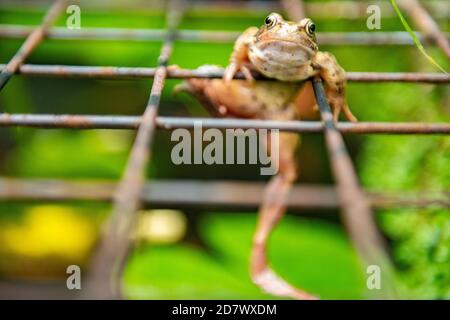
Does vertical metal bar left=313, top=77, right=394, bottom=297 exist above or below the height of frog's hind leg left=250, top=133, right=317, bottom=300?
below

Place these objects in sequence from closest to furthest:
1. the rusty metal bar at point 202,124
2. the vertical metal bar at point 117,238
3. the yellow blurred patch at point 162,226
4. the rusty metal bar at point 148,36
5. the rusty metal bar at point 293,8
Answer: the vertical metal bar at point 117,238 < the rusty metal bar at point 202,124 < the rusty metal bar at point 148,36 < the rusty metal bar at point 293,8 < the yellow blurred patch at point 162,226

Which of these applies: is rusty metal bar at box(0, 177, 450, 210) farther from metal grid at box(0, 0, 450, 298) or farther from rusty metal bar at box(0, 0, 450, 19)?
rusty metal bar at box(0, 0, 450, 19)

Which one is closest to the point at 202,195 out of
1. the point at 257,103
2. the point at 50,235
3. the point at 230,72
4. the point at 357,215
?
the point at 257,103

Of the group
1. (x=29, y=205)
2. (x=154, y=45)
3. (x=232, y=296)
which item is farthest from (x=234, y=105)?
(x=29, y=205)

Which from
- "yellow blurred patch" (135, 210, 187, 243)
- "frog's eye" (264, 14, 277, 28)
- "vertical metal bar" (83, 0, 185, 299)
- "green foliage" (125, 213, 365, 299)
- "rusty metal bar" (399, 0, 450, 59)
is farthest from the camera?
"yellow blurred patch" (135, 210, 187, 243)

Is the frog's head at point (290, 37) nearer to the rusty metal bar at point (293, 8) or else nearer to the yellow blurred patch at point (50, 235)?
the rusty metal bar at point (293, 8)

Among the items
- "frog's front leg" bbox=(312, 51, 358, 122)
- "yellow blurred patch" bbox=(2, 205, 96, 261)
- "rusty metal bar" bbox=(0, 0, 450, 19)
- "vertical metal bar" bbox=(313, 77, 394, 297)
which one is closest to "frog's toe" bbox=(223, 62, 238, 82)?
"frog's front leg" bbox=(312, 51, 358, 122)

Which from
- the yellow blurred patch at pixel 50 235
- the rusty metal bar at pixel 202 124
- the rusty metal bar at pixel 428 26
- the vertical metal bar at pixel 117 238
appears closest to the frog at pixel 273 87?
the rusty metal bar at pixel 202 124

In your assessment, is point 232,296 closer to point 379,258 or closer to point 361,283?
point 361,283
